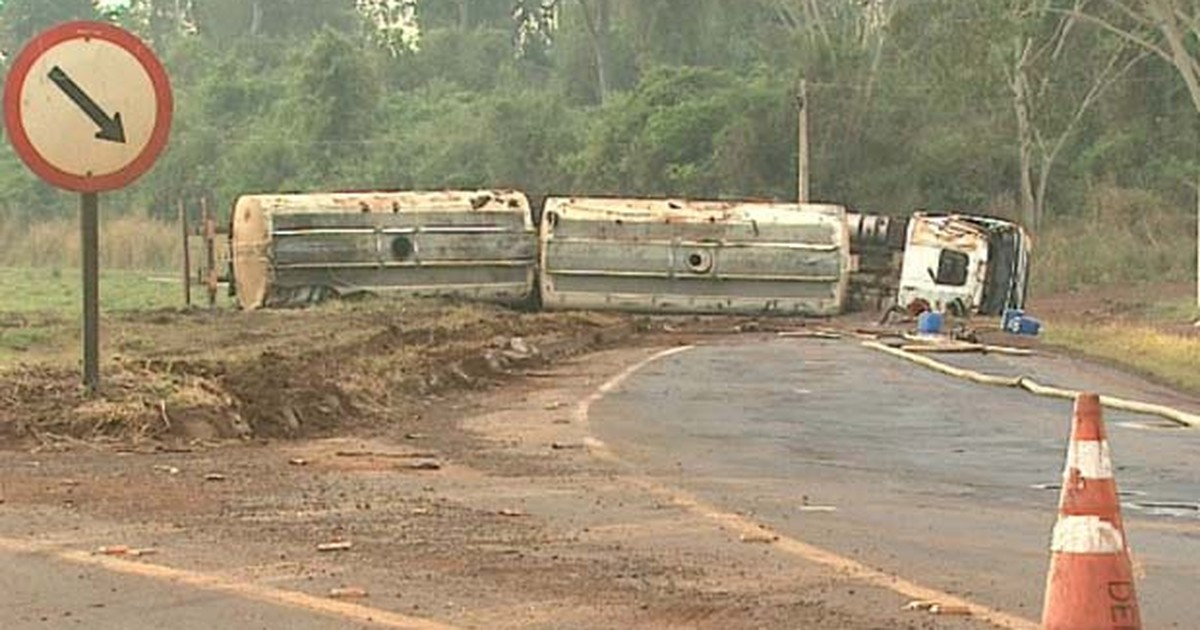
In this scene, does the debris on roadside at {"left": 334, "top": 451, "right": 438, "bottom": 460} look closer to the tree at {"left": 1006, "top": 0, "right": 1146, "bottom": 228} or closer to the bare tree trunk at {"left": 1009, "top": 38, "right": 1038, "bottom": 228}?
the tree at {"left": 1006, "top": 0, "right": 1146, "bottom": 228}

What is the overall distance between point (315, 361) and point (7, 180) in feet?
198

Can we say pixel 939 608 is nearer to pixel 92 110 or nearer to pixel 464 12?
pixel 92 110

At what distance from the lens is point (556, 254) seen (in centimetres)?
3734

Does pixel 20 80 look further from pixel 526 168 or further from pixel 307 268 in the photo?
pixel 526 168

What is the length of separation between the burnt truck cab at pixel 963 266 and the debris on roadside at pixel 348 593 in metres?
31.8

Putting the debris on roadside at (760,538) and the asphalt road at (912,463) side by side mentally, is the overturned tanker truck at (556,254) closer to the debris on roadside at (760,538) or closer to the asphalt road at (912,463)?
the asphalt road at (912,463)

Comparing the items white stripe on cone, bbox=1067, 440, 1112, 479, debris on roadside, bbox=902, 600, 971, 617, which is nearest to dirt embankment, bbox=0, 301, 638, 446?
debris on roadside, bbox=902, 600, 971, 617

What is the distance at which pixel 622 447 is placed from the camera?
13555mm

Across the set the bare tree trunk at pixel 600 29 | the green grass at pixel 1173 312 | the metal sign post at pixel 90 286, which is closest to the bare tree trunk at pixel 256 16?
the bare tree trunk at pixel 600 29

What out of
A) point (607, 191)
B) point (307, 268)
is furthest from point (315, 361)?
point (607, 191)

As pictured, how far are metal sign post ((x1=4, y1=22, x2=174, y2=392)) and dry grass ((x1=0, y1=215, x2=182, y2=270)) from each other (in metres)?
43.5

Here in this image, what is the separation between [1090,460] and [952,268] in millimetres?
32860

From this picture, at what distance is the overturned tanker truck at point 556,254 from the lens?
36.4m

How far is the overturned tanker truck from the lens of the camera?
3641 centimetres
